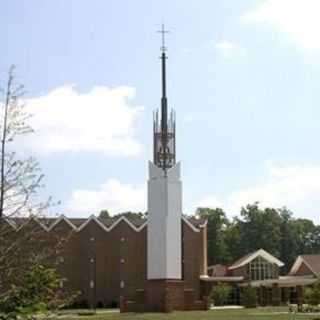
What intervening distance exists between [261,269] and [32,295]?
82800 millimetres

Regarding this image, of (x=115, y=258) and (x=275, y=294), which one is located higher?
(x=115, y=258)

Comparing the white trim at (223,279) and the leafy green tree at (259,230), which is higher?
the leafy green tree at (259,230)

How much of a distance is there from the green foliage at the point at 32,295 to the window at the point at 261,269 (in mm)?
81625

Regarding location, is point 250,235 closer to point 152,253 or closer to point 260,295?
point 260,295

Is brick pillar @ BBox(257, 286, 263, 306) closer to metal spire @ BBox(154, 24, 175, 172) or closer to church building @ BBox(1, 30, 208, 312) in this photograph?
church building @ BBox(1, 30, 208, 312)

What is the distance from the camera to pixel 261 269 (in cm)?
8950

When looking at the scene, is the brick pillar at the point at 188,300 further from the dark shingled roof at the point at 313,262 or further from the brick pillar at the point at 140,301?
the dark shingled roof at the point at 313,262

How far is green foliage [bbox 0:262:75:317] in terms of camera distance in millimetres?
8055

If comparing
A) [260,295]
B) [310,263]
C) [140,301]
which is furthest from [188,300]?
[310,263]

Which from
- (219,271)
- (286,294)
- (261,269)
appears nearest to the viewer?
(286,294)

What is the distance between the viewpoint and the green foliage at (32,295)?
26.4 feet

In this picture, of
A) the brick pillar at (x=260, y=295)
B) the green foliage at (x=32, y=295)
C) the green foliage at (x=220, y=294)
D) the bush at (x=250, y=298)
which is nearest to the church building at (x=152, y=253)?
the green foliage at (x=220, y=294)

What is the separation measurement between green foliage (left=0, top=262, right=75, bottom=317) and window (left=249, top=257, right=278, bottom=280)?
268 ft

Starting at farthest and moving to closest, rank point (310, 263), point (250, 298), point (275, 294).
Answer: point (310, 263) → point (275, 294) → point (250, 298)
